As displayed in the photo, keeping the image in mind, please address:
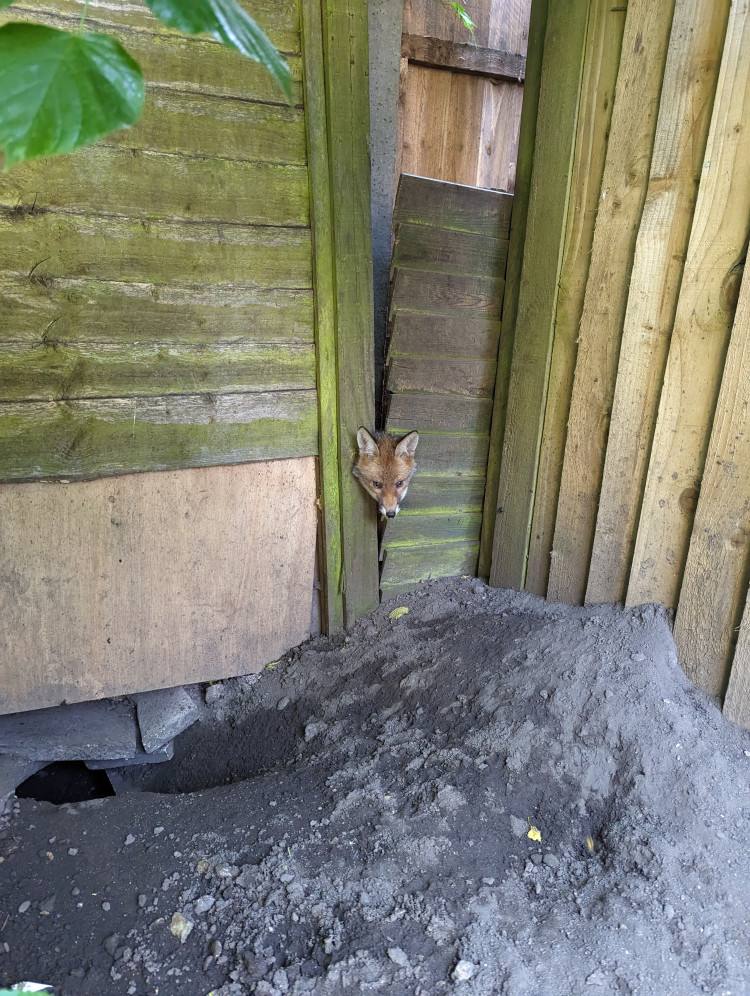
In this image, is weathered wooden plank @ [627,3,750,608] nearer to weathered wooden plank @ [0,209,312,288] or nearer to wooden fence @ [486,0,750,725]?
wooden fence @ [486,0,750,725]

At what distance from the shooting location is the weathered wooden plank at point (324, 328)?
9.60ft

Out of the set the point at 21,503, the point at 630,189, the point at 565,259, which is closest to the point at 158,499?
the point at 21,503

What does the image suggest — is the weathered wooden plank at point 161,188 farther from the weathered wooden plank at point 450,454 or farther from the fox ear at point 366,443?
the weathered wooden plank at point 450,454

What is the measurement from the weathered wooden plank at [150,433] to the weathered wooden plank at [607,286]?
126cm

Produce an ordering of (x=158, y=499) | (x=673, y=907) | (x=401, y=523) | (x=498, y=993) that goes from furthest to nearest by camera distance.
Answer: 1. (x=401, y=523)
2. (x=158, y=499)
3. (x=673, y=907)
4. (x=498, y=993)

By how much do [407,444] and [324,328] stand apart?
0.69 metres

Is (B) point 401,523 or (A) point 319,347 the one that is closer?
(A) point 319,347

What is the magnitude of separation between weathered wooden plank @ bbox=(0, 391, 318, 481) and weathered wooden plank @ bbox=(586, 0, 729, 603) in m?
1.42

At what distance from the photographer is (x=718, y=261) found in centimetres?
248

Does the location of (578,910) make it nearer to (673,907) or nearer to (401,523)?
(673,907)

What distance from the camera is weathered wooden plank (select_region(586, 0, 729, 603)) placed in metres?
2.47

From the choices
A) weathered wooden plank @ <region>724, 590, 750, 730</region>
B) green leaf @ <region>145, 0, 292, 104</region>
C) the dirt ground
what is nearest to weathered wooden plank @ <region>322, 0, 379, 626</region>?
the dirt ground

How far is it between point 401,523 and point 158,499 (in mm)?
1257

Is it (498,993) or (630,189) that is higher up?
(630,189)
